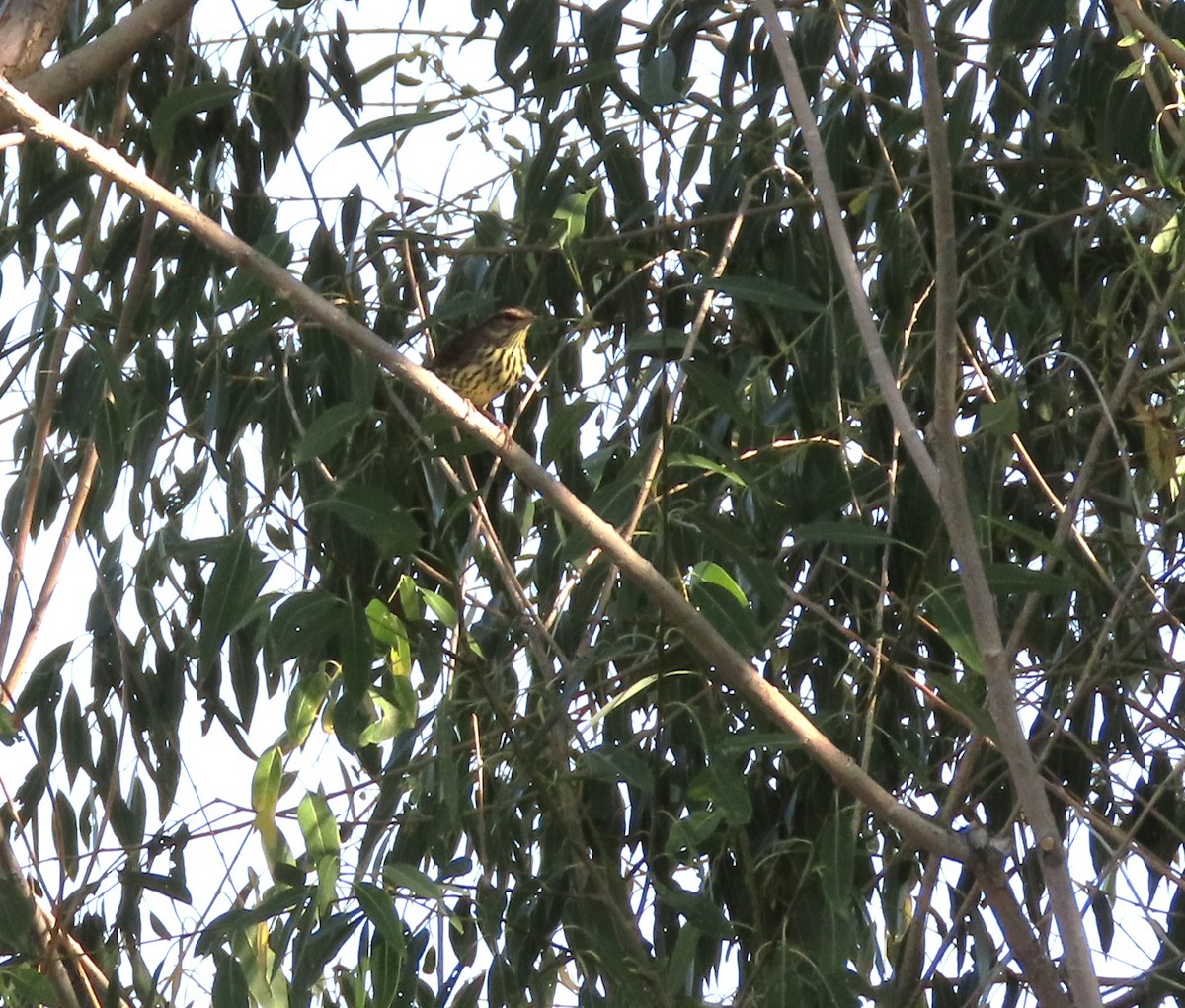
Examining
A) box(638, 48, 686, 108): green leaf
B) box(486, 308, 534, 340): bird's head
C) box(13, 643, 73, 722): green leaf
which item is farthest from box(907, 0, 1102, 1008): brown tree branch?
box(13, 643, 73, 722): green leaf

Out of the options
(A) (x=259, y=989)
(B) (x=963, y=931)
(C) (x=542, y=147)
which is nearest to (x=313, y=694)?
(A) (x=259, y=989)

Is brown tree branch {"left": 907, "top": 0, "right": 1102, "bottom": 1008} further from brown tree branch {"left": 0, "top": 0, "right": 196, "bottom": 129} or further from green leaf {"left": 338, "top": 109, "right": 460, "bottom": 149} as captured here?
brown tree branch {"left": 0, "top": 0, "right": 196, "bottom": 129}

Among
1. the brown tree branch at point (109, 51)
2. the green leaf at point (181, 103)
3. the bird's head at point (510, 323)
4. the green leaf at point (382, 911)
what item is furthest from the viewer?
the bird's head at point (510, 323)

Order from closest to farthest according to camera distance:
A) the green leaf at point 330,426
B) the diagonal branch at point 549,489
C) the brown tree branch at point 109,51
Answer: the diagonal branch at point 549,489
the green leaf at point 330,426
the brown tree branch at point 109,51

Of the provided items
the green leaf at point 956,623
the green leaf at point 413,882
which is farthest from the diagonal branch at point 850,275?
the green leaf at point 413,882

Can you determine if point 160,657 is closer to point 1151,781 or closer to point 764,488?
point 764,488

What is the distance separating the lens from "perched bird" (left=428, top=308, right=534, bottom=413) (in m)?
3.99

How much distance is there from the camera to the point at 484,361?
13.8 ft

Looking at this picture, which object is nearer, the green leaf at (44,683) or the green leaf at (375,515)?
the green leaf at (375,515)

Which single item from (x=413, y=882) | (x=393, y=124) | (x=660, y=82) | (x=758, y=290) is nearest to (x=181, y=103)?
(x=393, y=124)

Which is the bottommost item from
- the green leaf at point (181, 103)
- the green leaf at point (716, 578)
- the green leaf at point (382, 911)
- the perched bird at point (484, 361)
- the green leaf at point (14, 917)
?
the green leaf at point (382, 911)

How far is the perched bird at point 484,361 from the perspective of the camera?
399cm

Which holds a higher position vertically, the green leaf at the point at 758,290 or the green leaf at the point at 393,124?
the green leaf at the point at 393,124

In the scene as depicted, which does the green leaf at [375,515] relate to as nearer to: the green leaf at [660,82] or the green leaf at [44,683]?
the green leaf at [660,82]
